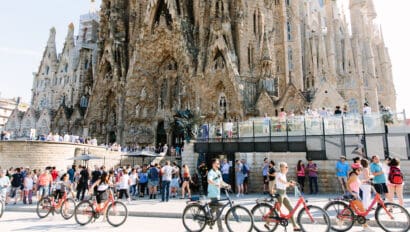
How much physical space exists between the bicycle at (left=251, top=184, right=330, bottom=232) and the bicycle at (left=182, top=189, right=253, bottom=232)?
31 centimetres

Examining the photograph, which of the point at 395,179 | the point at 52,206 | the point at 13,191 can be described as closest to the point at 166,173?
the point at 52,206

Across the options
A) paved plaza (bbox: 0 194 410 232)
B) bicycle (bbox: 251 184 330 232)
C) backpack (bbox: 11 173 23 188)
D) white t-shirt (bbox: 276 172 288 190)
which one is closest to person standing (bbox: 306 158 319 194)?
paved plaza (bbox: 0 194 410 232)

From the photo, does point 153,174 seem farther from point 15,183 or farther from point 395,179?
point 395,179

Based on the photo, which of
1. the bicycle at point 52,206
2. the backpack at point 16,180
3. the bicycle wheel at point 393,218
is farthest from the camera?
the backpack at point 16,180

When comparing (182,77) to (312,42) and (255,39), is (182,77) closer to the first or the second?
(255,39)

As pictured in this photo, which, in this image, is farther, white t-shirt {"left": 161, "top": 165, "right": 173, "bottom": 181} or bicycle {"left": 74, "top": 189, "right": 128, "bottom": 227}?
white t-shirt {"left": 161, "top": 165, "right": 173, "bottom": 181}

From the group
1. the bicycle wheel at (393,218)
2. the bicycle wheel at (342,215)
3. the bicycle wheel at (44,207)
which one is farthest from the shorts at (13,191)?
the bicycle wheel at (393,218)

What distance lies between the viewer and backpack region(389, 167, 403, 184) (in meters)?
8.31

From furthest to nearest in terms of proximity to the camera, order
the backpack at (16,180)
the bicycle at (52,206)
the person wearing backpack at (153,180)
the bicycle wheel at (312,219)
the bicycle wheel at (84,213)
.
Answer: the person wearing backpack at (153,180), the backpack at (16,180), the bicycle at (52,206), the bicycle wheel at (84,213), the bicycle wheel at (312,219)

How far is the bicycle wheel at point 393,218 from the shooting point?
21.9ft

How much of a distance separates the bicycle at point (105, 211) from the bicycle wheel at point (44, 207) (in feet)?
6.47

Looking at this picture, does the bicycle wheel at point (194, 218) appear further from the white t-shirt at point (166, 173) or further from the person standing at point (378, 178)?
the white t-shirt at point (166, 173)

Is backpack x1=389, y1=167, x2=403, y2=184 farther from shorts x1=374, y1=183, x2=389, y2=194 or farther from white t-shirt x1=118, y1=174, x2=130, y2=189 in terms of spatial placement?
white t-shirt x1=118, y1=174, x2=130, y2=189

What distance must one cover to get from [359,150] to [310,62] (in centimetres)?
2854
